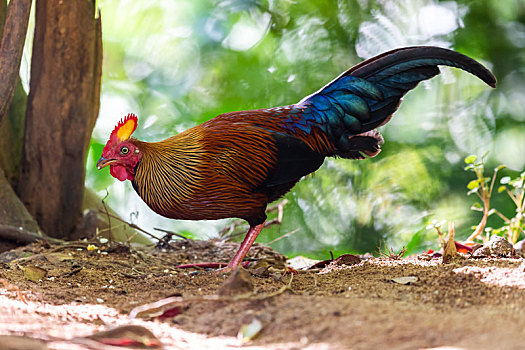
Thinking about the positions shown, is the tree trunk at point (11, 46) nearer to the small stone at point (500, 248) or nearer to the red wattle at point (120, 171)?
the red wattle at point (120, 171)

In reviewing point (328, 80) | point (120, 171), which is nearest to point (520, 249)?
point (120, 171)

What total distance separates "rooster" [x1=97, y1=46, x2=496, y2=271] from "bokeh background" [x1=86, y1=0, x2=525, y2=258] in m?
3.06

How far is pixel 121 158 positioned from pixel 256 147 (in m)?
0.81

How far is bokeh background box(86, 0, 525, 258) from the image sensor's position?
5.89m

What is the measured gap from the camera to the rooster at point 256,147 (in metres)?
2.86

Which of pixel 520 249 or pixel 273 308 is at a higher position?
pixel 273 308

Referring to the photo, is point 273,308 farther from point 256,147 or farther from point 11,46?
point 11,46

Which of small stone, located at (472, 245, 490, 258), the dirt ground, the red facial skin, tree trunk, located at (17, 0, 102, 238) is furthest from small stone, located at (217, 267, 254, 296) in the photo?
tree trunk, located at (17, 0, 102, 238)

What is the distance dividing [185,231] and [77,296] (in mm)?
4870

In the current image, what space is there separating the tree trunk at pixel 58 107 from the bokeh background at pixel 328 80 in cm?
197

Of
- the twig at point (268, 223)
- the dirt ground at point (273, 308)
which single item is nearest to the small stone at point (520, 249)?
the dirt ground at point (273, 308)

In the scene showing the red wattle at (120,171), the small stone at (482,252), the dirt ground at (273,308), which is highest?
the red wattle at (120,171)

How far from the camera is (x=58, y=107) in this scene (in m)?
3.90

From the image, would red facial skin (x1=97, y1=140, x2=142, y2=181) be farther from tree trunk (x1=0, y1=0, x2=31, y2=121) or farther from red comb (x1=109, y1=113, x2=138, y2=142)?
tree trunk (x1=0, y1=0, x2=31, y2=121)
